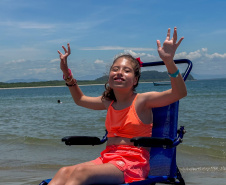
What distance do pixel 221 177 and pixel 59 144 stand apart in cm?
425

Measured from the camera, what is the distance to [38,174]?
5.94 meters

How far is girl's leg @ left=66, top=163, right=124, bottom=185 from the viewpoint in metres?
2.67

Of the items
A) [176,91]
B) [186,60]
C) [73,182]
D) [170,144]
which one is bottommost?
[73,182]

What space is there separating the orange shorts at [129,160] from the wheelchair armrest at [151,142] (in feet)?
0.60

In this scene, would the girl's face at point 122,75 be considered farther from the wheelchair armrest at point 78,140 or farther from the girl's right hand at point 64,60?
the wheelchair armrest at point 78,140

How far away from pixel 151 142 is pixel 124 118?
0.39 metres

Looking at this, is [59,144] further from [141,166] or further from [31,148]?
[141,166]

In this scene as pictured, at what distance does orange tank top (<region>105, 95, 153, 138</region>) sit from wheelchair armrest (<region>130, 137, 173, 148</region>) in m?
0.26

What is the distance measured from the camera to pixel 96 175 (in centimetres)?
274

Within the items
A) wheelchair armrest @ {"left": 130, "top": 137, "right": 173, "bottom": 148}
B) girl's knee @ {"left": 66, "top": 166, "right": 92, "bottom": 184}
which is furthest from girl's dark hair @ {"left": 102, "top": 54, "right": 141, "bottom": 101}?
girl's knee @ {"left": 66, "top": 166, "right": 92, "bottom": 184}

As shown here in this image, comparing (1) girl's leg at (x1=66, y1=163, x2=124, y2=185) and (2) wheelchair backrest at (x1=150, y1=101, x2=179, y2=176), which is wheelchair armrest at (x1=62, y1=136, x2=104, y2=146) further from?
(1) girl's leg at (x1=66, y1=163, x2=124, y2=185)

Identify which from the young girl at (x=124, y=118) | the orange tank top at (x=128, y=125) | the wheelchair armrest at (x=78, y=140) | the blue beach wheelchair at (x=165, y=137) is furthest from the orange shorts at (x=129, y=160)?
the wheelchair armrest at (x=78, y=140)

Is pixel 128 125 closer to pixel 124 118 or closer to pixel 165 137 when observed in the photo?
pixel 124 118

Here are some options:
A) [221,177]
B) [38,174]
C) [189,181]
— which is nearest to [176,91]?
[189,181]
